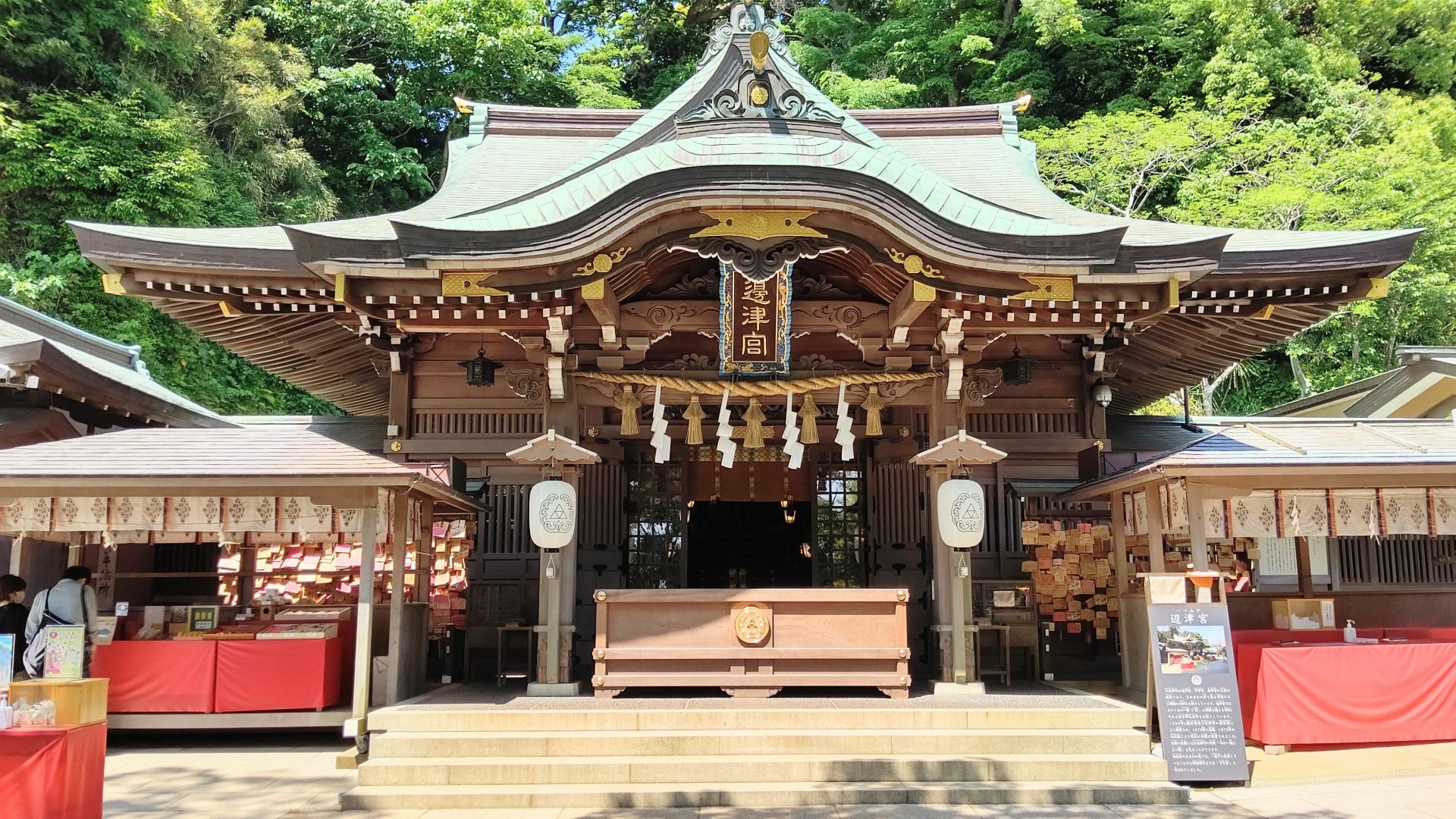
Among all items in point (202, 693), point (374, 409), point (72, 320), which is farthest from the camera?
point (72, 320)

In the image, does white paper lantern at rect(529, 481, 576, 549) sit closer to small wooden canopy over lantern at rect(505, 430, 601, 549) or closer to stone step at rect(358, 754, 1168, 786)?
small wooden canopy over lantern at rect(505, 430, 601, 549)

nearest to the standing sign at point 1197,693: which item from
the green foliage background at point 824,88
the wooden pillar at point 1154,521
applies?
the wooden pillar at point 1154,521

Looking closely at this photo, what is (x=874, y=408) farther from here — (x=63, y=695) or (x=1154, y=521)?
(x=63, y=695)

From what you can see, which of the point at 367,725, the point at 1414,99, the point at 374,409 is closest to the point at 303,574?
the point at 374,409

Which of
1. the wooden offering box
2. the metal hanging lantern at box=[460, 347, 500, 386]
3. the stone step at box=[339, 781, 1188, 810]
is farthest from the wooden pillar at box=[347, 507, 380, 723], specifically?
the wooden offering box

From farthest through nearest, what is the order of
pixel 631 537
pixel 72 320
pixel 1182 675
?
pixel 72 320 < pixel 631 537 < pixel 1182 675

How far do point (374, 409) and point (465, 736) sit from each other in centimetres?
775

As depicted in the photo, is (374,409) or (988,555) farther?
(374,409)

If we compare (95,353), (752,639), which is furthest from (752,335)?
(95,353)

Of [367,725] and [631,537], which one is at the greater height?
[631,537]

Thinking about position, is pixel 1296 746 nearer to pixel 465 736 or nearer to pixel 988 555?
pixel 988 555

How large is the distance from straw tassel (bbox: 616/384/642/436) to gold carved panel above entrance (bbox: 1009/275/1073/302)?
3.85 m

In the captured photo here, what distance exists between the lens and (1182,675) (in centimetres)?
763

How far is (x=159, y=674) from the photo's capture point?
9.11m
